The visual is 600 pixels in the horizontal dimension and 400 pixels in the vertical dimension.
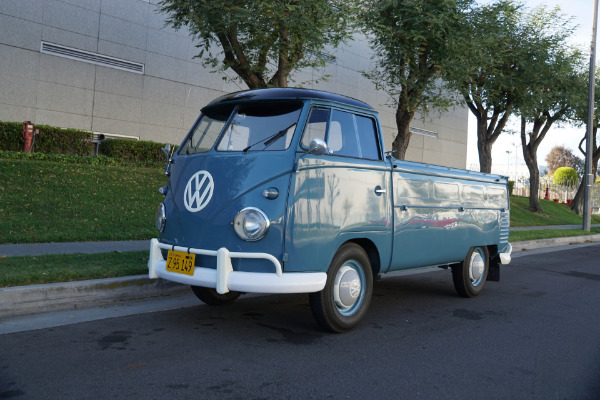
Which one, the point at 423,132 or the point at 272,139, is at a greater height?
the point at 423,132

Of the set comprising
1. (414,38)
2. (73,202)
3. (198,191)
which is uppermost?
(414,38)

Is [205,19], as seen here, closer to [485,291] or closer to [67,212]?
[67,212]

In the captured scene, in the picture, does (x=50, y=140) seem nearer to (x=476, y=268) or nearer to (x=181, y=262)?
(x=181, y=262)

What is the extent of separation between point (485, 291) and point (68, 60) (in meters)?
16.2

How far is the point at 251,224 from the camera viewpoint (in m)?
4.76

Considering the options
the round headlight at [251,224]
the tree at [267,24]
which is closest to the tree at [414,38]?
the tree at [267,24]

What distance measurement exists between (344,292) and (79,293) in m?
2.93

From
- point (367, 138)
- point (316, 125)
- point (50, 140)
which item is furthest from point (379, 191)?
point (50, 140)

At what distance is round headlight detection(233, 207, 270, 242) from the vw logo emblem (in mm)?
447

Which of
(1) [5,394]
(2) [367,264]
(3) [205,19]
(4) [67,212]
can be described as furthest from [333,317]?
(3) [205,19]

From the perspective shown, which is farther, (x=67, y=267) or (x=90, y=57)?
(x=90, y=57)

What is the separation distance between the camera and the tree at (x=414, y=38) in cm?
1529

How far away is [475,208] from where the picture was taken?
24.7ft

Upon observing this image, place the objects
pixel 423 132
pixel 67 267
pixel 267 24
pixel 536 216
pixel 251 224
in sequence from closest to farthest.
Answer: pixel 251 224 → pixel 67 267 → pixel 267 24 → pixel 536 216 → pixel 423 132
